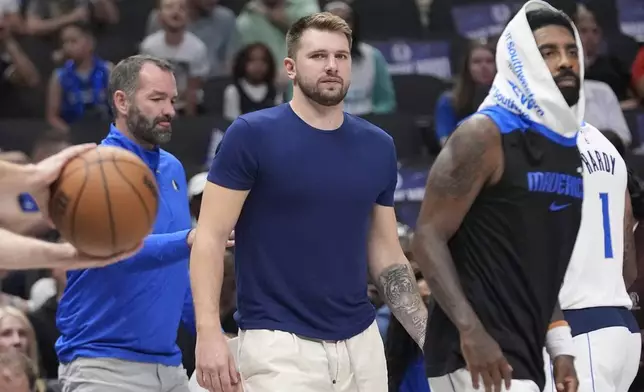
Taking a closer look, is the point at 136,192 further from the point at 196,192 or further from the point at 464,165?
the point at 196,192

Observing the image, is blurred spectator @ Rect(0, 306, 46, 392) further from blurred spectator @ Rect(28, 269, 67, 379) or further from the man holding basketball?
the man holding basketball

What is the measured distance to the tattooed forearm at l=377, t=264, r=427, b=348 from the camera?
515 cm

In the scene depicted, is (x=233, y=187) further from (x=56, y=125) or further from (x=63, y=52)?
(x=63, y=52)

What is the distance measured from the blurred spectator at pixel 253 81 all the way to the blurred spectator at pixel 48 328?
126 inches

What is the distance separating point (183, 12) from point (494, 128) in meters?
7.33

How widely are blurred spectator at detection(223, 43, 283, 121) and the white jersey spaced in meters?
5.71

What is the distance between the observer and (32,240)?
406cm

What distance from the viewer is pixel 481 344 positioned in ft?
14.6

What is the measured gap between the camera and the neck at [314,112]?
16.5 ft

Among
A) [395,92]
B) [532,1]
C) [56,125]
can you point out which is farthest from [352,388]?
[395,92]

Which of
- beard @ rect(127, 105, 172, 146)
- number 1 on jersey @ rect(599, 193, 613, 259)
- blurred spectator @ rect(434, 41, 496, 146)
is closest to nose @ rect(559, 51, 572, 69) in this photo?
number 1 on jersey @ rect(599, 193, 613, 259)

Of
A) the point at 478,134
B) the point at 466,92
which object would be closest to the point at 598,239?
the point at 478,134

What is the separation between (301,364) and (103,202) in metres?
1.01

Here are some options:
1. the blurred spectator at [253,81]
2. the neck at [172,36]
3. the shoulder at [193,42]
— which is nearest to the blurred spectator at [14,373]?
the blurred spectator at [253,81]
